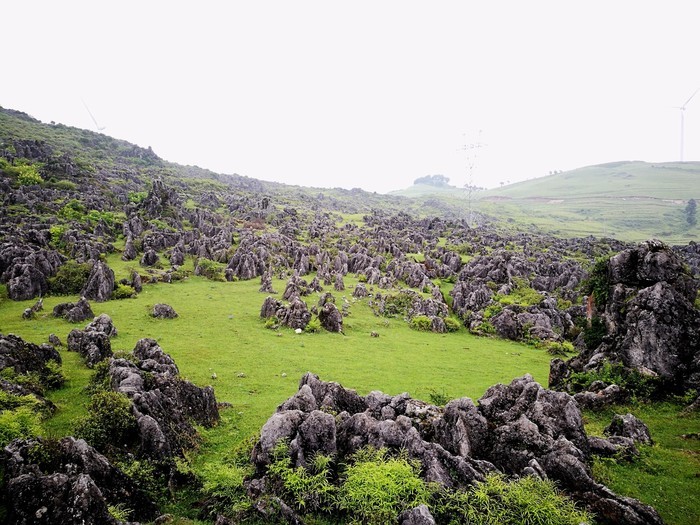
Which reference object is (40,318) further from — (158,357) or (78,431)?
(78,431)

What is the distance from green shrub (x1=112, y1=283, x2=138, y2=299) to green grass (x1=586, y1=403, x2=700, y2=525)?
47864 mm

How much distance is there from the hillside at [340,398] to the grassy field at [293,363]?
0.58 ft

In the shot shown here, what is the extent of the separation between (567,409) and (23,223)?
80331mm

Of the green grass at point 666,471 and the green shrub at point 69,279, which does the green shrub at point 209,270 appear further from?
the green grass at point 666,471

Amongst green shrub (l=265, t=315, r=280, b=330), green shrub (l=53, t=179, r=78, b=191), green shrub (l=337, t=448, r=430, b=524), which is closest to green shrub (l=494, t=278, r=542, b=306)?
green shrub (l=265, t=315, r=280, b=330)

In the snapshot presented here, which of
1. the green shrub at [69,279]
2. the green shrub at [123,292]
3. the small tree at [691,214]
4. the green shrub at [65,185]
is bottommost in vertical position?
the green shrub at [123,292]

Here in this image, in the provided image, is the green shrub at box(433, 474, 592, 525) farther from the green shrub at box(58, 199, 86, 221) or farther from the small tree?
the small tree

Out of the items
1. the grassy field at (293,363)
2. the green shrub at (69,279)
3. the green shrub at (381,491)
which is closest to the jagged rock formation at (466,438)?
the green shrub at (381,491)

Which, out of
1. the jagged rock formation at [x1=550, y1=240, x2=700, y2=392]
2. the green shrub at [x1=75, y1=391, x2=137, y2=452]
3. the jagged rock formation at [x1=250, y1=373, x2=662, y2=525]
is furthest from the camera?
the jagged rock formation at [x1=550, y1=240, x2=700, y2=392]

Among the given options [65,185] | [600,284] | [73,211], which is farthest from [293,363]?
[65,185]

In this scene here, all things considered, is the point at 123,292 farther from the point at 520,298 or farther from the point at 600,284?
the point at 520,298

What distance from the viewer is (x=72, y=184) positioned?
312ft

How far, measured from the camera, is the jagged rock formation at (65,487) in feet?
35.0

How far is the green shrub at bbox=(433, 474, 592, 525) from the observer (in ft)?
40.0
